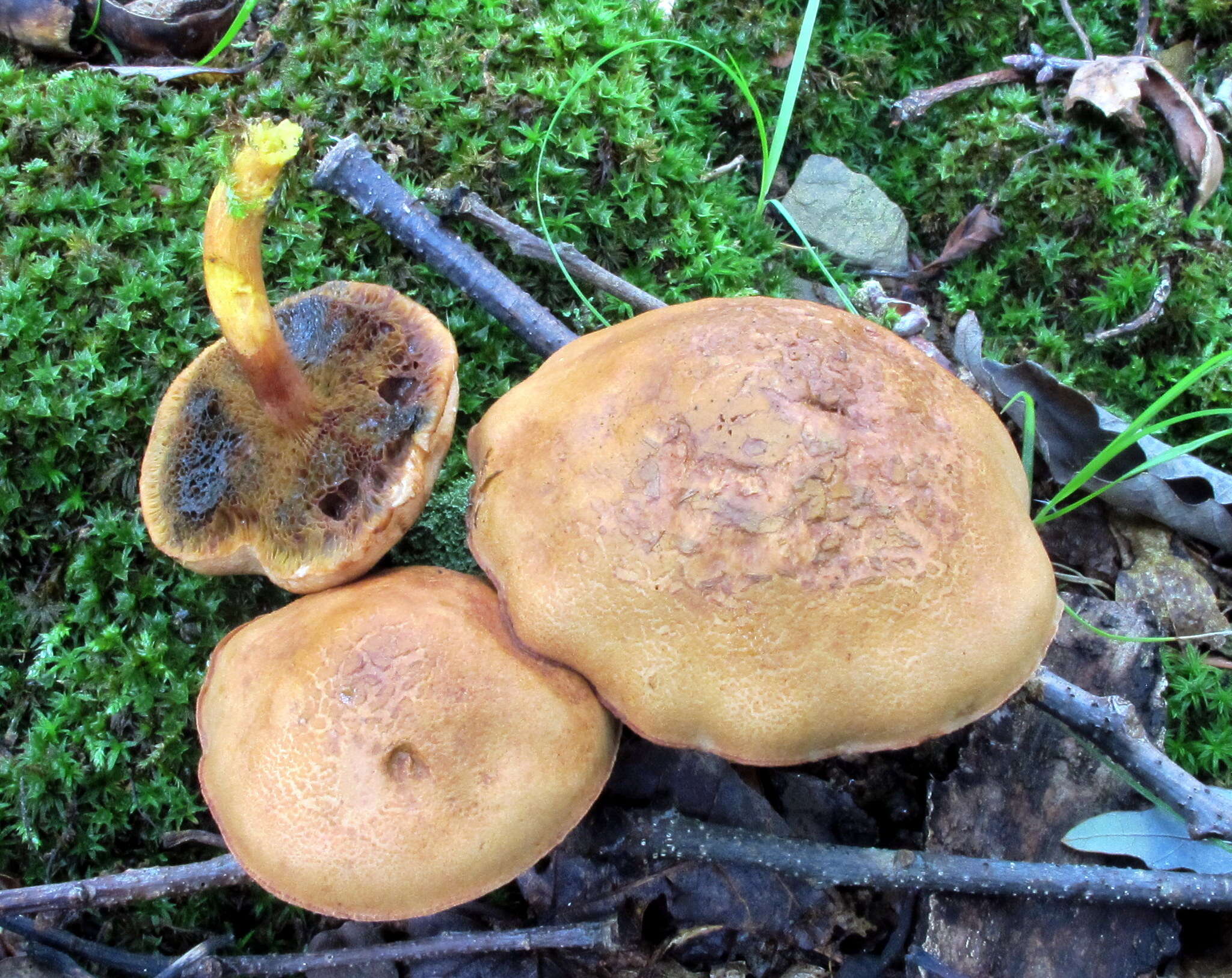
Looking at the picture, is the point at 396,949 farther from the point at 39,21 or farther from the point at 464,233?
the point at 39,21

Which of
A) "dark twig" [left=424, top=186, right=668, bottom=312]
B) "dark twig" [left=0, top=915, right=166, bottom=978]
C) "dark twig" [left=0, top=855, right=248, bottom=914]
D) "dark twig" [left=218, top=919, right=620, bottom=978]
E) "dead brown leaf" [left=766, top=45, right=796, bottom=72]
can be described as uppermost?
"dead brown leaf" [left=766, top=45, right=796, bottom=72]

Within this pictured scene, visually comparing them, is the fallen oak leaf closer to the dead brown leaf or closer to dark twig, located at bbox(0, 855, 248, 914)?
the dead brown leaf

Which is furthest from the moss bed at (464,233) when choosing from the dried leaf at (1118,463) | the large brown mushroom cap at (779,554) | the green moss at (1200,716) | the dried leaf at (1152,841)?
the large brown mushroom cap at (779,554)

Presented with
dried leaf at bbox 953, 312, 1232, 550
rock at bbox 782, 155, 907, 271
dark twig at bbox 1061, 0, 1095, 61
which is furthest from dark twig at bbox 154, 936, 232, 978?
dark twig at bbox 1061, 0, 1095, 61

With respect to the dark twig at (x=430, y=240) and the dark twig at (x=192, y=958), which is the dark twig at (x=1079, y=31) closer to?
the dark twig at (x=430, y=240)

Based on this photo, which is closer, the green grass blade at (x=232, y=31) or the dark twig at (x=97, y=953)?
the dark twig at (x=97, y=953)

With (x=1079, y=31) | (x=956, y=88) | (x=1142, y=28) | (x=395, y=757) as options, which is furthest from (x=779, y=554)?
(x=1142, y=28)

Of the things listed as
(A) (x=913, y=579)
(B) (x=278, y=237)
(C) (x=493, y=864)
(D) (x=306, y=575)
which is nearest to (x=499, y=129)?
(B) (x=278, y=237)
